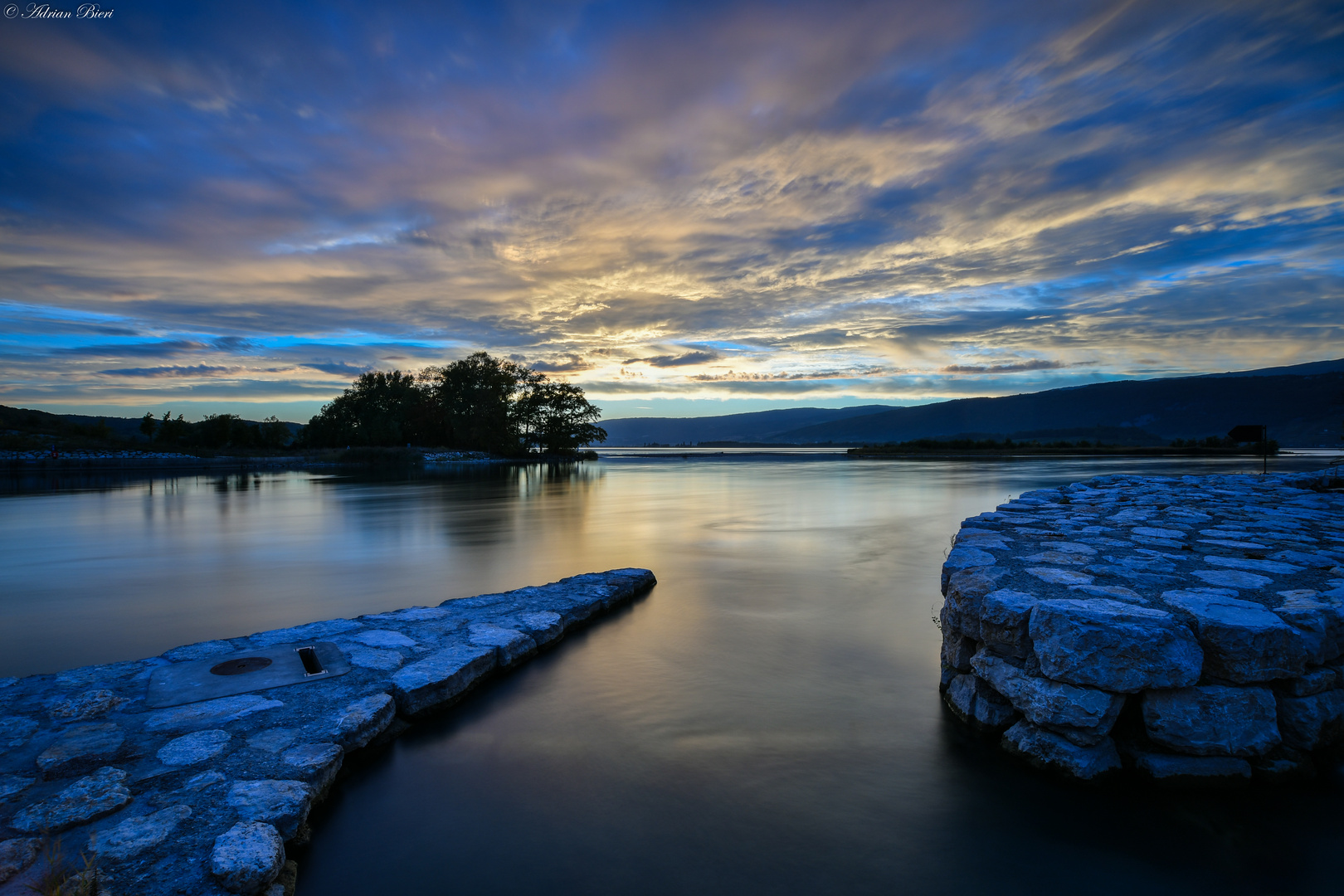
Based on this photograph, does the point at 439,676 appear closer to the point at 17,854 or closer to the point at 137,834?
the point at 137,834

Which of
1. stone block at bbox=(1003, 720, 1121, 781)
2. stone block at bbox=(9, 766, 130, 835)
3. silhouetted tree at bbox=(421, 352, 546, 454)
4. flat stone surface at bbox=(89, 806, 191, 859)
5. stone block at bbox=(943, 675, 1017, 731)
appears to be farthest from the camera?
silhouetted tree at bbox=(421, 352, 546, 454)

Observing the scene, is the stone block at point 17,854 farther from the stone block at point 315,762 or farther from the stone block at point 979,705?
the stone block at point 979,705

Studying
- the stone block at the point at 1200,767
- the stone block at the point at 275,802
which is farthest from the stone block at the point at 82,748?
the stone block at the point at 1200,767

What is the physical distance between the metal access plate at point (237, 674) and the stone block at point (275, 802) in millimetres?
1185

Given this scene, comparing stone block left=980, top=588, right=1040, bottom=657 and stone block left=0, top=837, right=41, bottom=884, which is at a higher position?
stone block left=980, top=588, right=1040, bottom=657

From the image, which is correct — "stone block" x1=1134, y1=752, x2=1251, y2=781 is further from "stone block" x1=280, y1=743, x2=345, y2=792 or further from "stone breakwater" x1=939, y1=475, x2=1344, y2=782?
"stone block" x1=280, y1=743, x2=345, y2=792

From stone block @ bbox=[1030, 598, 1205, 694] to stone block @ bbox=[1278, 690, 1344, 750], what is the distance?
0.57 m

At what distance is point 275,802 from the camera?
245 cm

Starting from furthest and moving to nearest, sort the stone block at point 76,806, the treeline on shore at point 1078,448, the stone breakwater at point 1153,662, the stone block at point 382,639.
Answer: the treeline on shore at point 1078,448 < the stone block at point 382,639 < the stone breakwater at point 1153,662 < the stone block at point 76,806

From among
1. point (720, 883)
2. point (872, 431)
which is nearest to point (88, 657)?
point (720, 883)

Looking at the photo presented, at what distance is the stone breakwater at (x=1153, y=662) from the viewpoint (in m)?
2.76

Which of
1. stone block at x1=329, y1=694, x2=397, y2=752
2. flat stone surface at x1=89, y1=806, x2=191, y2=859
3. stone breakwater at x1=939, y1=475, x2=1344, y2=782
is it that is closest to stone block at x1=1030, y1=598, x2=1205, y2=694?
stone breakwater at x1=939, y1=475, x2=1344, y2=782

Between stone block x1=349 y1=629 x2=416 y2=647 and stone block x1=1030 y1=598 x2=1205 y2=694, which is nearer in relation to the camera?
stone block x1=1030 y1=598 x2=1205 y2=694

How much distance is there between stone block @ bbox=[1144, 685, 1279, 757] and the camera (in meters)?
2.79
